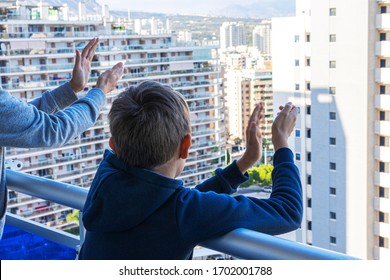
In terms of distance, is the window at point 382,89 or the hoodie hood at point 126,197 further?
the window at point 382,89

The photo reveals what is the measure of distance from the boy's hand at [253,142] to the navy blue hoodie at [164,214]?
0.33 ft

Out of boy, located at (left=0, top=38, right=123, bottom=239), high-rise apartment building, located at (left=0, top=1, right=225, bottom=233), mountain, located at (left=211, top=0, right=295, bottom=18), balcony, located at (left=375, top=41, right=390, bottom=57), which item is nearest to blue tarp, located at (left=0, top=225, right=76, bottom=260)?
boy, located at (left=0, top=38, right=123, bottom=239)

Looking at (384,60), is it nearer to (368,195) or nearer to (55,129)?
(368,195)

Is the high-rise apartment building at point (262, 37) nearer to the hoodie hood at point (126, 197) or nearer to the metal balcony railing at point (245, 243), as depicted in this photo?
the metal balcony railing at point (245, 243)

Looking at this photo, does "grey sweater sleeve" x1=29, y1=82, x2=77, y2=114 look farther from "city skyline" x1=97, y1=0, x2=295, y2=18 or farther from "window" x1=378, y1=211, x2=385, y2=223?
"window" x1=378, y1=211, x2=385, y2=223

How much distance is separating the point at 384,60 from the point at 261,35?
1314 mm

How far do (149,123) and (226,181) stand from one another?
0.57ft

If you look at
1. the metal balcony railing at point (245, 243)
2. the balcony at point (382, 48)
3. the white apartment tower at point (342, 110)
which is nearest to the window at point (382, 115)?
the white apartment tower at point (342, 110)

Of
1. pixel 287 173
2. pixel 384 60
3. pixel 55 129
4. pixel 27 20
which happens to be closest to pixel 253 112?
pixel 287 173

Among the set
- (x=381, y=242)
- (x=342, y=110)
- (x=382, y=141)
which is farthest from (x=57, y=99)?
(x=342, y=110)

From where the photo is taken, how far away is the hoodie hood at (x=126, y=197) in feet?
2.15

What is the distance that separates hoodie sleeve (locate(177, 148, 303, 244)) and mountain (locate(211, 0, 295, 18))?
4.25 m

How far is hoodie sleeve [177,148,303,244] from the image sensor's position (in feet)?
2.12

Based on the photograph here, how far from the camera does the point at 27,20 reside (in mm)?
7809
